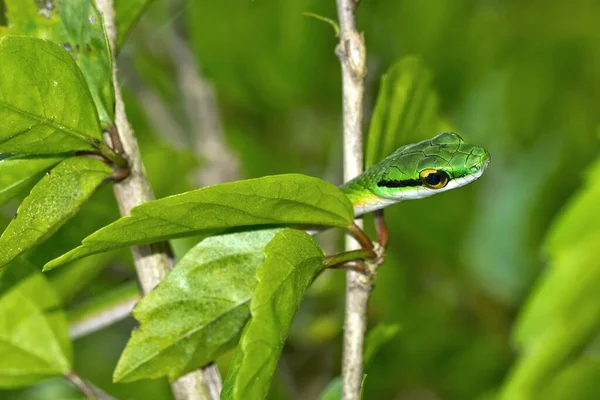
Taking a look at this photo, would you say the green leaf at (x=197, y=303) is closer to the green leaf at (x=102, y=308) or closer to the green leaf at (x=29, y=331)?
the green leaf at (x=29, y=331)

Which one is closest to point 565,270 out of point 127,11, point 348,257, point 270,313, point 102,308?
point 348,257

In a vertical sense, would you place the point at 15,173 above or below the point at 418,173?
below

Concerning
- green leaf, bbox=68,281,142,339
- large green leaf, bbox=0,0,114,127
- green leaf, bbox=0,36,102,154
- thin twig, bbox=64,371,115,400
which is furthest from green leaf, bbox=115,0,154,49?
green leaf, bbox=68,281,142,339

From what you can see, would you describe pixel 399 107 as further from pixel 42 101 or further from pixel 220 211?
pixel 42 101

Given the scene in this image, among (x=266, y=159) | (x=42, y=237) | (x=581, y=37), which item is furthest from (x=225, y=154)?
(x=42, y=237)

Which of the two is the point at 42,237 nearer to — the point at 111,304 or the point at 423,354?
the point at 111,304

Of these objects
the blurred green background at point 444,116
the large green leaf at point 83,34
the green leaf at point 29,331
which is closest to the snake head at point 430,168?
the large green leaf at point 83,34
